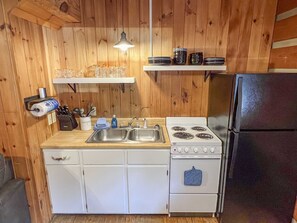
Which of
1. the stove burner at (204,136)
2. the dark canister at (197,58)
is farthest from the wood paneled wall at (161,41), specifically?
the stove burner at (204,136)

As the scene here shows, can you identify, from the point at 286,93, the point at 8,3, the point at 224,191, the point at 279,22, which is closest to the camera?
the point at 8,3

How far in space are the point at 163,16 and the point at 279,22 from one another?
3.98ft

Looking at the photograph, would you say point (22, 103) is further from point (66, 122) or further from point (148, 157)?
point (148, 157)

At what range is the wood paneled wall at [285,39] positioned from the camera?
68.8 inches

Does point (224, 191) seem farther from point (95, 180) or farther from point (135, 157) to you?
point (95, 180)

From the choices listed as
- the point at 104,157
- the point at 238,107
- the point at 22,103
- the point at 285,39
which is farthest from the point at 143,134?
the point at 285,39

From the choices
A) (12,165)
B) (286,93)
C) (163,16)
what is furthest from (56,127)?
(286,93)

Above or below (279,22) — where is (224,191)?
below

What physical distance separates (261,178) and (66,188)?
1.86 meters

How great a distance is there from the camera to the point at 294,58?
1.74 meters

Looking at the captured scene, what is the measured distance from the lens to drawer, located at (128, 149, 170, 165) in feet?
5.80

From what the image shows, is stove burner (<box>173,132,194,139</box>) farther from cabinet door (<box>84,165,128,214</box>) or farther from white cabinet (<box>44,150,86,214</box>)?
white cabinet (<box>44,150,86,214</box>)

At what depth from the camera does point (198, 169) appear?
179 centimetres

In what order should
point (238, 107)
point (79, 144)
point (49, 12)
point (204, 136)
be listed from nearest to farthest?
point (238, 107), point (49, 12), point (79, 144), point (204, 136)
